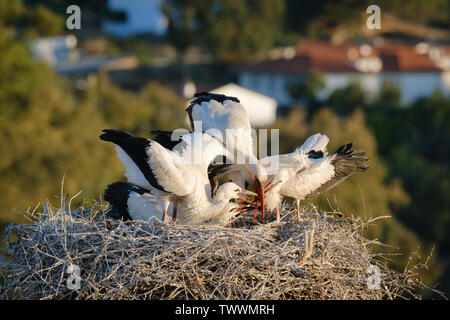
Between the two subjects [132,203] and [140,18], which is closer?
[132,203]

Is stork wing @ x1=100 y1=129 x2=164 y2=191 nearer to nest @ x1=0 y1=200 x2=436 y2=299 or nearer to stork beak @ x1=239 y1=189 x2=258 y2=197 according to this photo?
nest @ x1=0 y1=200 x2=436 y2=299

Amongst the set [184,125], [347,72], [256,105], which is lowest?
[256,105]

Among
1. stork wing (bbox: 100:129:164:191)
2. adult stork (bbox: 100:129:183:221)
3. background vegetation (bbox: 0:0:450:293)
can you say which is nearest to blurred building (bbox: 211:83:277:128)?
background vegetation (bbox: 0:0:450:293)

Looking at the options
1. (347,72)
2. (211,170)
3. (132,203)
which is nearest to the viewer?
(132,203)

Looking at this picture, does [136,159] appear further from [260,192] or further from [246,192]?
[260,192]

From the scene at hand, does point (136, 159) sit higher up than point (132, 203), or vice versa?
point (136, 159)

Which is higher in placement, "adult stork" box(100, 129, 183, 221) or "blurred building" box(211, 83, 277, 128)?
"adult stork" box(100, 129, 183, 221)

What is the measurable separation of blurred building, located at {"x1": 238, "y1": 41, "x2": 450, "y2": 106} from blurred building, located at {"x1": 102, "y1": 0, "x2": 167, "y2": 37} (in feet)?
21.4

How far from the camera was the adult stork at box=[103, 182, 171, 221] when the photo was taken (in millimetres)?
5176

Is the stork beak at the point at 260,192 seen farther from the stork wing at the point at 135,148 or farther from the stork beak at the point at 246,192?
the stork wing at the point at 135,148

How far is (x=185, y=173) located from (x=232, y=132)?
0.76m

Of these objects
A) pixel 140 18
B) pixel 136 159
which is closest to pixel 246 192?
pixel 136 159

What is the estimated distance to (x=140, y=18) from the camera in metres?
39.0

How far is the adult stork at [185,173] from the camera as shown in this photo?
466cm
